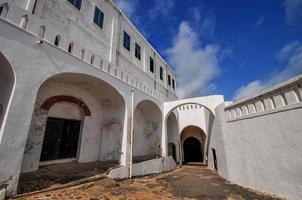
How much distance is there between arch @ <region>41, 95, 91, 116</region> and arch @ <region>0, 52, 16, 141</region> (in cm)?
204

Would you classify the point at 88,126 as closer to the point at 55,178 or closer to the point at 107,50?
the point at 55,178

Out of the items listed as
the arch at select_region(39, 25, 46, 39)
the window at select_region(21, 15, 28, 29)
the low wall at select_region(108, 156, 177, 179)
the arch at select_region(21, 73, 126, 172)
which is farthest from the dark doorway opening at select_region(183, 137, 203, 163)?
the window at select_region(21, 15, 28, 29)

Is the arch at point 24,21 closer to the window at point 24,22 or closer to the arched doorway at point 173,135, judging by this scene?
the window at point 24,22

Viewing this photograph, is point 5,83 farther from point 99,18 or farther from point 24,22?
point 99,18

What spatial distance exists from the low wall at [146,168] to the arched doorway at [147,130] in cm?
104

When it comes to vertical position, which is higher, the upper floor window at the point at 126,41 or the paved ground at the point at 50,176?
the upper floor window at the point at 126,41

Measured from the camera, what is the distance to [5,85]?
157 inches

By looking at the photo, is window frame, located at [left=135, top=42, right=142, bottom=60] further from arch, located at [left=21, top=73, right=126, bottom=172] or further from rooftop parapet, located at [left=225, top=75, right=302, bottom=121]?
rooftop parapet, located at [left=225, top=75, right=302, bottom=121]

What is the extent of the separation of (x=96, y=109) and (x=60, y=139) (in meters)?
2.31

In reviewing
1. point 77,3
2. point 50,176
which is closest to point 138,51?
point 77,3

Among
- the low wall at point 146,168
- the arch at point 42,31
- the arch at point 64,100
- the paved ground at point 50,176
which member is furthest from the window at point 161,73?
the arch at point 42,31

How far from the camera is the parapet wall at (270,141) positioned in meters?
3.88

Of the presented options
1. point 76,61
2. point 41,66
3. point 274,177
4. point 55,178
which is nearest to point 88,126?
point 55,178

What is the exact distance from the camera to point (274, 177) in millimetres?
4551
